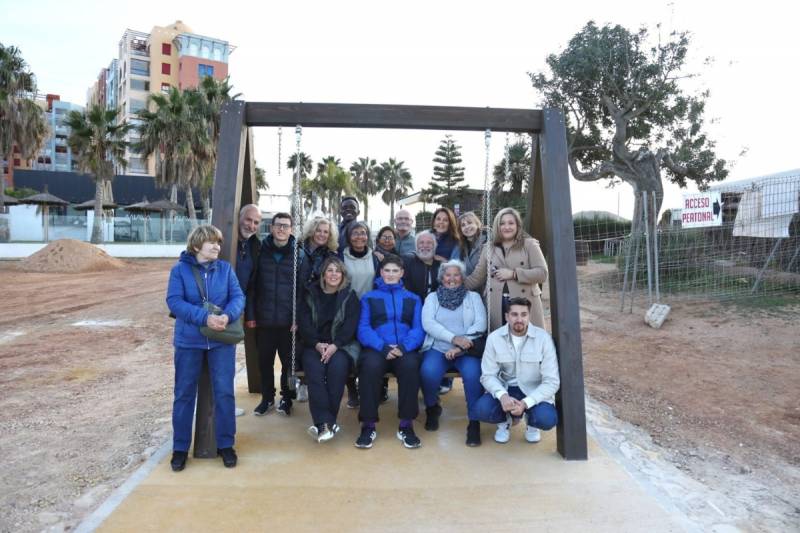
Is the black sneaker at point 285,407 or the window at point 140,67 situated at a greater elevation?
the window at point 140,67

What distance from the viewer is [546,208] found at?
165 inches

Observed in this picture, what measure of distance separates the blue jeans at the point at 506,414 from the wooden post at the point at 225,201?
179 centimetres

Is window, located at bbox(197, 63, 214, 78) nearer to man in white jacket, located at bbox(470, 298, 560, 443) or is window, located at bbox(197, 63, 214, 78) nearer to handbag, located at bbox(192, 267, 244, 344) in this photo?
handbag, located at bbox(192, 267, 244, 344)

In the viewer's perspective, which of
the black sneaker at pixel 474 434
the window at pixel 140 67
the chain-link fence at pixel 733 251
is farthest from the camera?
the window at pixel 140 67

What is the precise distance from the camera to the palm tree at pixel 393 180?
64.4 metres

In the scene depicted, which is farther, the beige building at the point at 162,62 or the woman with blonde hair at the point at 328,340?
the beige building at the point at 162,62

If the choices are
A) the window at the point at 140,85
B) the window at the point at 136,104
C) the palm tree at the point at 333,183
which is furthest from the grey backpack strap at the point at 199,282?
the window at the point at 140,85

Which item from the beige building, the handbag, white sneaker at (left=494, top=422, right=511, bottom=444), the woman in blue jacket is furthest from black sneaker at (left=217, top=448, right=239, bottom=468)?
the beige building

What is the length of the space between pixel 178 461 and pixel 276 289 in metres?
1.39

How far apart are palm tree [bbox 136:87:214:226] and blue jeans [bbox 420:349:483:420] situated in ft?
83.7

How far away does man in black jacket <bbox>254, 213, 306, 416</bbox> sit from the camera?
172 inches

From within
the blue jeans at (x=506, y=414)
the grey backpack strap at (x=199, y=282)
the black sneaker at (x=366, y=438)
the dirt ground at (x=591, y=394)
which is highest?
the grey backpack strap at (x=199, y=282)

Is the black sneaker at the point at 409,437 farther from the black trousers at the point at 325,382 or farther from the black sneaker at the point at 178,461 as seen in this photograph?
the black sneaker at the point at 178,461

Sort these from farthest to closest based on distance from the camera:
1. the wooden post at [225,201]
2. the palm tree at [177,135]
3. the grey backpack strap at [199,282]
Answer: the palm tree at [177,135] → the wooden post at [225,201] → the grey backpack strap at [199,282]
